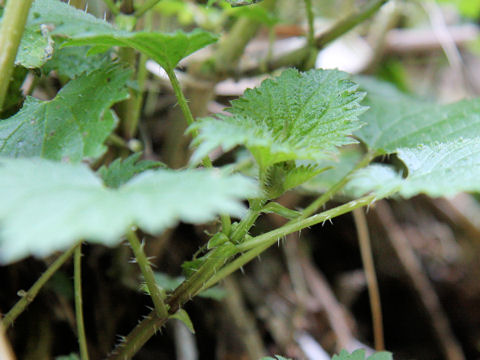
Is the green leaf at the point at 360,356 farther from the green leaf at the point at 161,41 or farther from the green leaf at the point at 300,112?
the green leaf at the point at 161,41

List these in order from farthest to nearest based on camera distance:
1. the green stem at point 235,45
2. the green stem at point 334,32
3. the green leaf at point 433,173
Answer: the green stem at point 235,45
the green stem at point 334,32
the green leaf at point 433,173

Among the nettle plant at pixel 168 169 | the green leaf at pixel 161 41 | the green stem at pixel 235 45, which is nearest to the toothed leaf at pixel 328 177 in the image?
the nettle plant at pixel 168 169

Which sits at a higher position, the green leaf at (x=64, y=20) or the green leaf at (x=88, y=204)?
the green leaf at (x=64, y=20)

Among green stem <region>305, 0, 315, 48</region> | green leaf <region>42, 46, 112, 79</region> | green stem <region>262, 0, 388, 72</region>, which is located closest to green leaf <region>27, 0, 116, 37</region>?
green leaf <region>42, 46, 112, 79</region>

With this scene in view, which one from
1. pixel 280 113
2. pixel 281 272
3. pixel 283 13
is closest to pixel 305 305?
pixel 281 272

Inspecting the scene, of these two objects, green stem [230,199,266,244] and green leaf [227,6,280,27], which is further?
green leaf [227,6,280,27]

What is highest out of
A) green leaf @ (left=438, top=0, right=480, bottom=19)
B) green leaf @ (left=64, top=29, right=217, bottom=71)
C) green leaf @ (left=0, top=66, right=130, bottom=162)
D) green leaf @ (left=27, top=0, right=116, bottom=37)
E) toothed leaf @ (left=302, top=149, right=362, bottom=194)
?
green leaf @ (left=27, top=0, right=116, bottom=37)

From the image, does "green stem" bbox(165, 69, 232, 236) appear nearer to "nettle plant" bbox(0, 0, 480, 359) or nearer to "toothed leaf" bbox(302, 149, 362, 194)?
"nettle plant" bbox(0, 0, 480, 359)

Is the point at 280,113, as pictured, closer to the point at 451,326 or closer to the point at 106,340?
the point at 106,340
